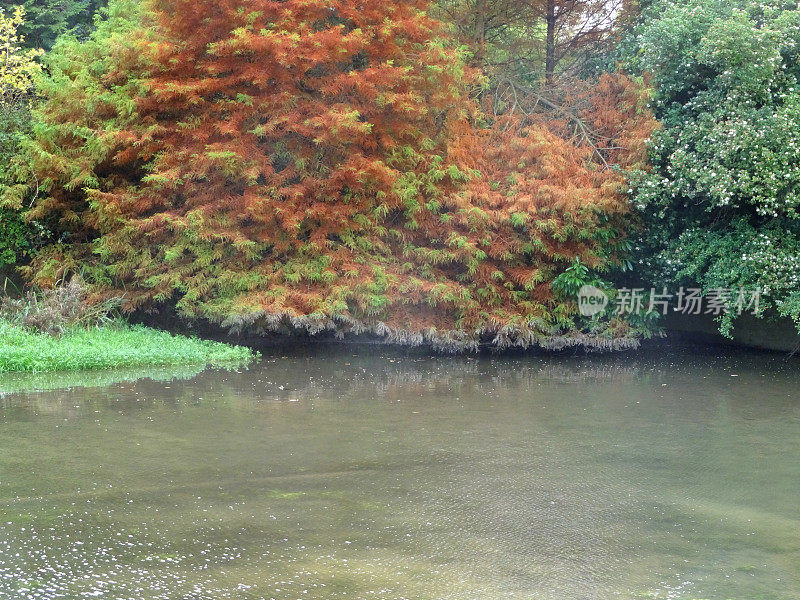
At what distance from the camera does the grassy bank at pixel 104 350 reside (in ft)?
28.6

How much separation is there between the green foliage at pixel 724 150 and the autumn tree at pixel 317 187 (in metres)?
0.78

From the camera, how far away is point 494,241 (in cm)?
1054

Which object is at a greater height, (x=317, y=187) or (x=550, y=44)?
(x=550, y=44)

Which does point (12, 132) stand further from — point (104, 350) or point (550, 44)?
point (550, 44)

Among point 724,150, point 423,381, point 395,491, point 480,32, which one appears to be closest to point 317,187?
point 423,381

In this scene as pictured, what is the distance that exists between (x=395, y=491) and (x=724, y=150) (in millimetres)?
6631

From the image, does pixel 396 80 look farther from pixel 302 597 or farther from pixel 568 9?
pixel 302 597

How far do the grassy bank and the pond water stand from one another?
0.50m

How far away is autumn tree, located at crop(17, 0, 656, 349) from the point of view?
32.9ft

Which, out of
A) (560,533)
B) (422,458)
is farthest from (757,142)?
(560,533)

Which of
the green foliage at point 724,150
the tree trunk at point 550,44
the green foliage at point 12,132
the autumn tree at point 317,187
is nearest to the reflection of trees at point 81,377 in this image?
the autumn tree at point 317,187

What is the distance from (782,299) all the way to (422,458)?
6115mm

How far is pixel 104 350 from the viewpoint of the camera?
9.16 meters

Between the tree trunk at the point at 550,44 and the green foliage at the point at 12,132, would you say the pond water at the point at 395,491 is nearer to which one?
the green foliage at the point at 12,132
